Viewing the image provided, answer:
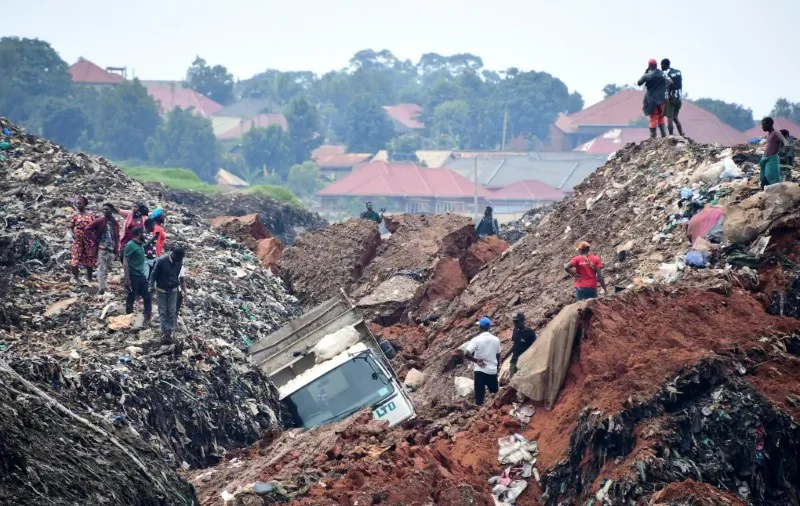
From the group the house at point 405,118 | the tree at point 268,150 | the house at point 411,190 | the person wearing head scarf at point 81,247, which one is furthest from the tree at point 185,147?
the person wearing head scarf at point 81,247

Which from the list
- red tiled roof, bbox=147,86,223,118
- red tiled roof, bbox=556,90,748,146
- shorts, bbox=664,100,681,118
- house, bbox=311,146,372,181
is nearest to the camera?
shorts, bbox=664,100,681,118

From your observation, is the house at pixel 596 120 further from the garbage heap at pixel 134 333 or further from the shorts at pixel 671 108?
the garbage heap at pixel 134 333

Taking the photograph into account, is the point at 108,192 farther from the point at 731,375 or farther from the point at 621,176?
the point at 731,375

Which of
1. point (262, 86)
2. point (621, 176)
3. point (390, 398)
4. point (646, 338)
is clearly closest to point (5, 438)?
point (390, 398)

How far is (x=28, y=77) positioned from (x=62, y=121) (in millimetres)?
5240

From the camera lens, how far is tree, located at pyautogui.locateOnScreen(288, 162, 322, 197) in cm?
8488

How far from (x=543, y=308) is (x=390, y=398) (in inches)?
173

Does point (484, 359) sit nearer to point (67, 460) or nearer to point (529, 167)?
point (67, 460)

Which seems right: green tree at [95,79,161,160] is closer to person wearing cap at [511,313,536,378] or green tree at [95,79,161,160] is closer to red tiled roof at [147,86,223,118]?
red tiled roof at [147,86,223,118]

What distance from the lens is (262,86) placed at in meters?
130

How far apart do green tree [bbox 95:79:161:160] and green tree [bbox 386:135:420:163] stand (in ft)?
53.2

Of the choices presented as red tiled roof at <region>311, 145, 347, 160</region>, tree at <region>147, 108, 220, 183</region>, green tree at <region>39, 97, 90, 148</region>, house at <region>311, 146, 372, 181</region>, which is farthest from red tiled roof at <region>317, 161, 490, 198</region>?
green tree at <region>39, 97, 90, 148</region>

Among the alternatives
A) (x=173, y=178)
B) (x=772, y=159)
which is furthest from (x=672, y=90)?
(x=173, y=178)

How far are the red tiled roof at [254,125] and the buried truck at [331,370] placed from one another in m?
78.8
